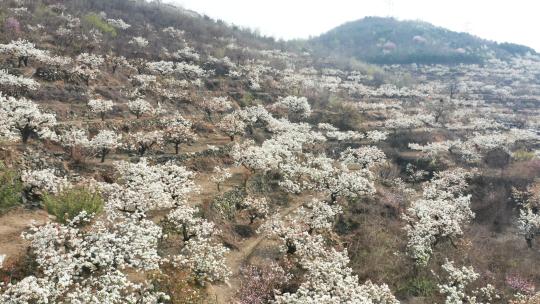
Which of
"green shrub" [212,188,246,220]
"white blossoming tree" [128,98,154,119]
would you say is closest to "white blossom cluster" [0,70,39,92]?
"white blossoming tree" [128,98,154,119]

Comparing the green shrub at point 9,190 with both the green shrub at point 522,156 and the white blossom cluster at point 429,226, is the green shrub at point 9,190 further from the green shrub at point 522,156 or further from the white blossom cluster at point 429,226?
the green shrub at point 522,156

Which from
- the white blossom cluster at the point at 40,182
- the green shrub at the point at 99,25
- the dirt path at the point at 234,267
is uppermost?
the green shrub at the point at 99,25

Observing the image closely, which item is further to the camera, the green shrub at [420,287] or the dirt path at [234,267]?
the green shrub at [420,287]

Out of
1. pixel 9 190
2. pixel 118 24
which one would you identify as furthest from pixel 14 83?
pixel 118 24

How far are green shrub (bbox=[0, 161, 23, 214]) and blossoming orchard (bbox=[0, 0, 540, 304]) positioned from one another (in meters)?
0.10

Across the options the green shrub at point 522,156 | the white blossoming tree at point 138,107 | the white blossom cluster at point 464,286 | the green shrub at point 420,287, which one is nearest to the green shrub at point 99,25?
the white blossoming tree at point 138,107

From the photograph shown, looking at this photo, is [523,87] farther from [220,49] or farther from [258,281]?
[258,281]

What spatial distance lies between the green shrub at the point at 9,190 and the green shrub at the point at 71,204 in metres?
1.83

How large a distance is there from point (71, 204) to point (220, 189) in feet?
49.8

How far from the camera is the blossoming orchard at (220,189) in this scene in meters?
21.1

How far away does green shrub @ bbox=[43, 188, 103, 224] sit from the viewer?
75.7 ft

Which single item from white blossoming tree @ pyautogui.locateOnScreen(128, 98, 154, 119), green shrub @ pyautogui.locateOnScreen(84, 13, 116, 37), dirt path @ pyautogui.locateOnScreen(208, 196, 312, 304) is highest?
green shrub @ pyautogui.locateOnScreen(84, 13, 116, 37)

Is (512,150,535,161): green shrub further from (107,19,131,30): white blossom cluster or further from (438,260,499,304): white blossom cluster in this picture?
(107,19,131,30): white blossom cluster

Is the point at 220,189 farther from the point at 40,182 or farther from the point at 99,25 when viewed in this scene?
the point at 99,25
